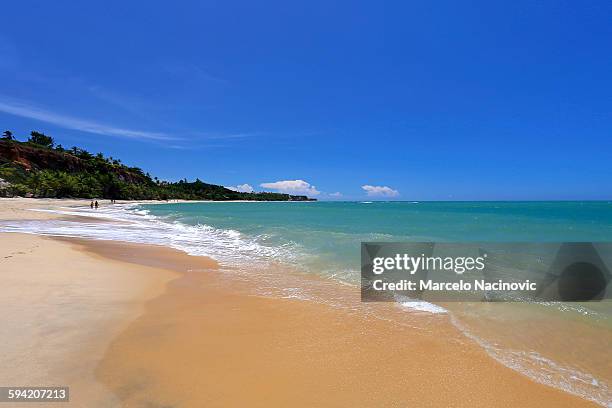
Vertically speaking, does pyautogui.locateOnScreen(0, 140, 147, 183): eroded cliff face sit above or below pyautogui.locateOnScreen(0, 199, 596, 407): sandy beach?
above

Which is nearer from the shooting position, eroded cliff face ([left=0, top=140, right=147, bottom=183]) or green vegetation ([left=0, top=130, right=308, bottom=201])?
green vegetation ([left=0, top=130, right=308, bottom=201])

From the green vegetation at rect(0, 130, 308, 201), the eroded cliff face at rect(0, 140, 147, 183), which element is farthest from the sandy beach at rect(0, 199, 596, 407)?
Answer: the eroded cliff face at rect(0, 140, 147, 183)

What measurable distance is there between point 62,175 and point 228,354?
9995 centimetres

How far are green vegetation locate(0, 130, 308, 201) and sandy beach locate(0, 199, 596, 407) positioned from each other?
75868 mm

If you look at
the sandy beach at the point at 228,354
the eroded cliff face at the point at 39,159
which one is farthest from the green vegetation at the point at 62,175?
the sandy beach at the point at 228,354

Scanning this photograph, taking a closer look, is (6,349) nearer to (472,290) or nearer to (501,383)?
(501,383)

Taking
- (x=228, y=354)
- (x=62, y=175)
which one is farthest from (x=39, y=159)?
(x=228, y=354)

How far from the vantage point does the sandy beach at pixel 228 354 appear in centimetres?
330

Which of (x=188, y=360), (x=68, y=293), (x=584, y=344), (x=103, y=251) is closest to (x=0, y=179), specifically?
(x=103, y=251)

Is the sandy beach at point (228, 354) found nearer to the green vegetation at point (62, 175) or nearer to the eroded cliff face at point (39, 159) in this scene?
the green vegetation at point (62, 175)

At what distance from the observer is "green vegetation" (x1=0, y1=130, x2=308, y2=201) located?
226 feet

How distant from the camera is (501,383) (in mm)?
3629

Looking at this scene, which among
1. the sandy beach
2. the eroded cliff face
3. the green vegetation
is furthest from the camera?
the eroded cliff face

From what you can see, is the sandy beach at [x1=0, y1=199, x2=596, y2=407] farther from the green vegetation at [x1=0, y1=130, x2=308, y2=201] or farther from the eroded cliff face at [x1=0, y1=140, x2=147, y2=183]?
the eroded cliff face at [x1=0, y1=140, x2=147, y2=183]
